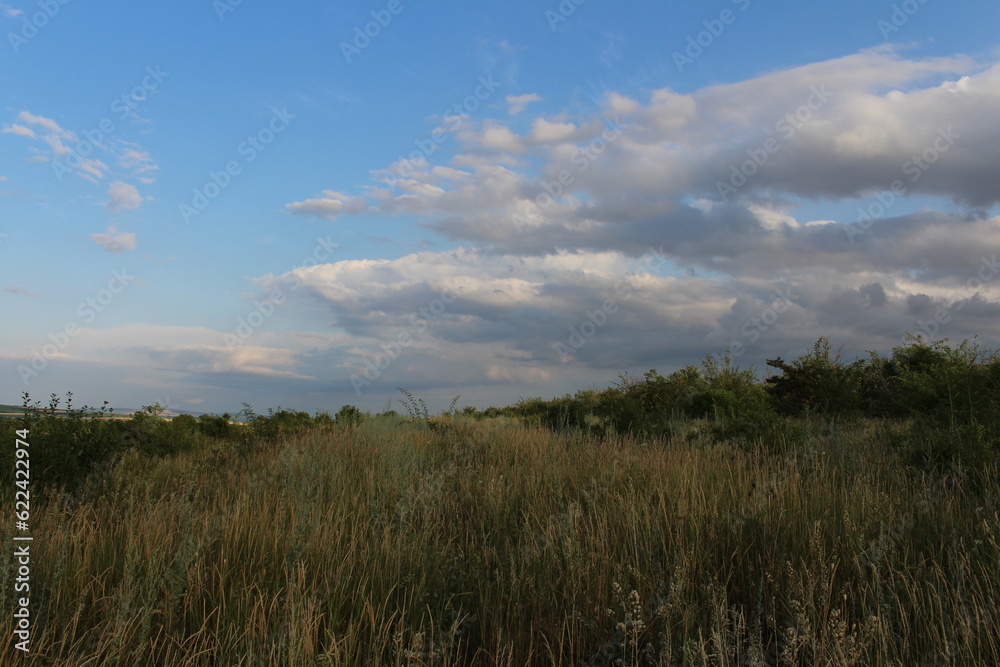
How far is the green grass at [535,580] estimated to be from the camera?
124 inches

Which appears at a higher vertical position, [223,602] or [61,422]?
[61,422]

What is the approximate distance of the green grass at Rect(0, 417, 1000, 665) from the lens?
3.14m

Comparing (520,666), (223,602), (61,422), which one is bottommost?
(520,666)

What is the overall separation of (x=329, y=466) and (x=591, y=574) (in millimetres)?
4316

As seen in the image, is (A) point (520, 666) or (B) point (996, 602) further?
(B) point (996, 602)

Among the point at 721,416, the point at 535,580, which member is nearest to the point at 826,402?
the point at 721,416

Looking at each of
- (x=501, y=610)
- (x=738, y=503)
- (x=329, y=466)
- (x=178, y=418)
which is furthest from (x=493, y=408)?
(x=501, y=610)

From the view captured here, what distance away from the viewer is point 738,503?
210 inches

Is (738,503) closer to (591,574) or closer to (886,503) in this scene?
(886,503)

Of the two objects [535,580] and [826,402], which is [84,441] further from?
[826,402]

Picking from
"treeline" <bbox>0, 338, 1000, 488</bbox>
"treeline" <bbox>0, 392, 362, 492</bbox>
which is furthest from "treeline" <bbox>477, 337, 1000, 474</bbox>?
"treeline" <bbox>0, 392, 362, 492</bbox>

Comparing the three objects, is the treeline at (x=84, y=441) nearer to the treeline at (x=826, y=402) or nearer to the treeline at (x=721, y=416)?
the treeline at (x=721, y=416)

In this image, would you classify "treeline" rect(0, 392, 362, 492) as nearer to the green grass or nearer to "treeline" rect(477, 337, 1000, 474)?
the green grass

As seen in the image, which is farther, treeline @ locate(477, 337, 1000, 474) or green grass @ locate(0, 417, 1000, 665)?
treeline @ locate(477, 337, 1000, 474)
